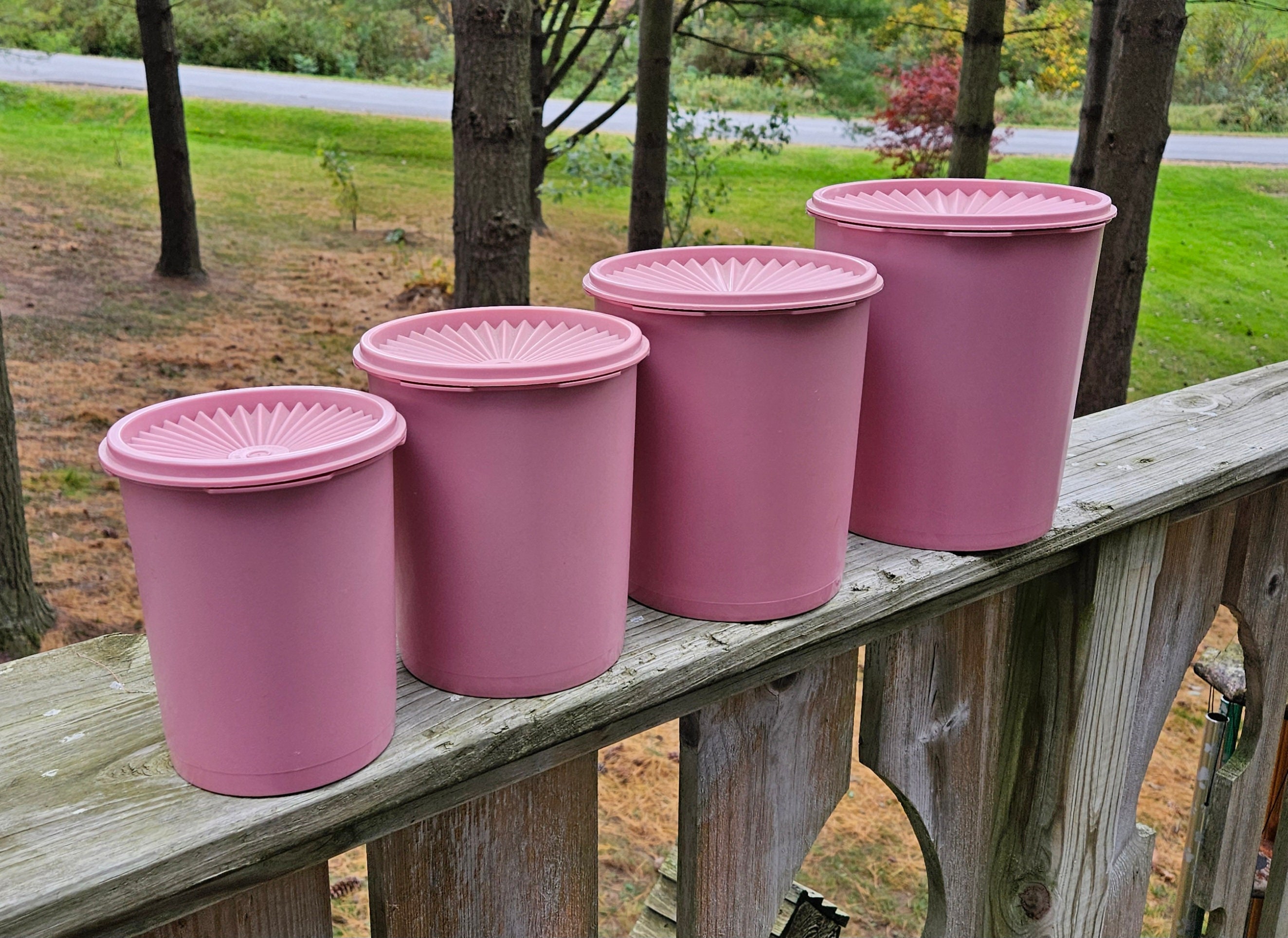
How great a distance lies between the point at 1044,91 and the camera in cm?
1161

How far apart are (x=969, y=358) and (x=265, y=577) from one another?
0.53 meters

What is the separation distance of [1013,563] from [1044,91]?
12.1m

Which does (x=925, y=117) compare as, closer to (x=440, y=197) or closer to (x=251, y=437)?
(x=440, y=197)

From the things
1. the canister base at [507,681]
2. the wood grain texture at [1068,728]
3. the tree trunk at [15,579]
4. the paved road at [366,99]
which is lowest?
the tree trunk at [15,579]

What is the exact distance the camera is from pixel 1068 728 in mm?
1016

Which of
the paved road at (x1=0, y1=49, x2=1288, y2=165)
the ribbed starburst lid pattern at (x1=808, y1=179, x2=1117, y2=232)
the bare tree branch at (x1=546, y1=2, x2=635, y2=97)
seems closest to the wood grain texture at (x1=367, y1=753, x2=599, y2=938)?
the ribbed starburst lid pattern at (x1=808, y1=179, x2=1117, y2=232)

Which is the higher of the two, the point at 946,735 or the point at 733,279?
the point at 733,279

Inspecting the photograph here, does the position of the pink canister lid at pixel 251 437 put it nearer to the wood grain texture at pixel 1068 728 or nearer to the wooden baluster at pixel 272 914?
the wooden baluster at pixel 272 914

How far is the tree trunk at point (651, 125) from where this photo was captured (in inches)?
184

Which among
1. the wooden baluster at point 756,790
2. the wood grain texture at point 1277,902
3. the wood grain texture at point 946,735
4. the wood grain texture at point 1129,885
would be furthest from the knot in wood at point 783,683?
the wood grain texture at point 1277,902

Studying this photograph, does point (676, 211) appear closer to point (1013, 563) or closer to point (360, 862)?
point (360, 862)

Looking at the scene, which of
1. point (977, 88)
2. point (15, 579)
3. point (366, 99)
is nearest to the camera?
point (15, 579)

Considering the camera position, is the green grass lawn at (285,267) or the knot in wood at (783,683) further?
the green grass lawn at (285,267)

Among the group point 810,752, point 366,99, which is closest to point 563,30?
point 366,99
